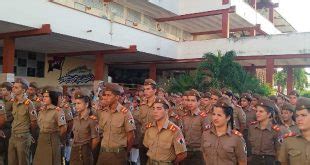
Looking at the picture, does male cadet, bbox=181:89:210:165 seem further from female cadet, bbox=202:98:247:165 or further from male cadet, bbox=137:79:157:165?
female cadet, bbox=202:98:247:165

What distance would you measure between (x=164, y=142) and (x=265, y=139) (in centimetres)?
174

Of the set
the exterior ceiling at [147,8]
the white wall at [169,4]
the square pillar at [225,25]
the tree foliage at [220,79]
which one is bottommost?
the tree foliage at [220,79]

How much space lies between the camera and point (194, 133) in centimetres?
579

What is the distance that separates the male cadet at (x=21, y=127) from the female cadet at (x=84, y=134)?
0.95m

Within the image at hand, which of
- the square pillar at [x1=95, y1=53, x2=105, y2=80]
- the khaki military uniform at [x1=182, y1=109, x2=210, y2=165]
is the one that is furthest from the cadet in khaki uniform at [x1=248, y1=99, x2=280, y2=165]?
the square pillar at [x1=95, y1=53, x2=105, y2=80]

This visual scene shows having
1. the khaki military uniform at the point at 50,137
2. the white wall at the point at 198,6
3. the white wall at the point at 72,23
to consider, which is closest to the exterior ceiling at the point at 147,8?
the white wall at the point at 198,6

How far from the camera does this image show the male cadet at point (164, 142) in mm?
4363

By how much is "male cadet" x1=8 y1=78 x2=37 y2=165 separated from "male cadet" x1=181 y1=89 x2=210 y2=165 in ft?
7.53

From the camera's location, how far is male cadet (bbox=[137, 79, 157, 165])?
6340 millimetres

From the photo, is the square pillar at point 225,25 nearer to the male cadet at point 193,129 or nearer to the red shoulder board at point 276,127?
the male cadet at point 193,129

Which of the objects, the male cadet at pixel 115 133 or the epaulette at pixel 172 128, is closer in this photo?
the epaulette at pixel 172 128

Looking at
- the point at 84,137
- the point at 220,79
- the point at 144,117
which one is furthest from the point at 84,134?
the point at 220,79

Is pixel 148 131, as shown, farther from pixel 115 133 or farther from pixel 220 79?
pixel 220 79

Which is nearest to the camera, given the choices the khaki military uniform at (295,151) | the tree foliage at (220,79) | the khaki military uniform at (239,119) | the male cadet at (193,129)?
the khaki military uniform at (295,151)
